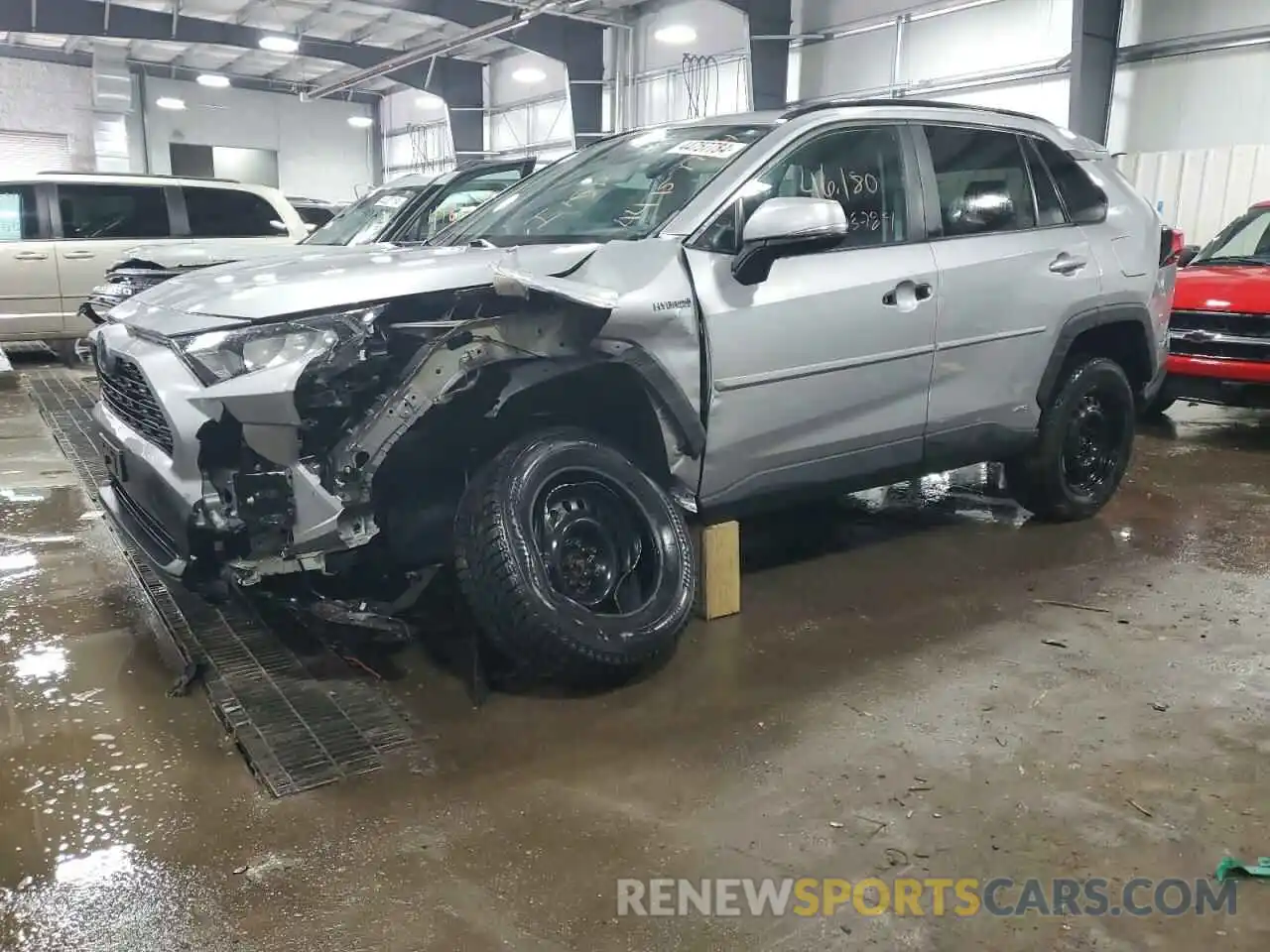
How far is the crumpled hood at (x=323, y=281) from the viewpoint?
2719mm

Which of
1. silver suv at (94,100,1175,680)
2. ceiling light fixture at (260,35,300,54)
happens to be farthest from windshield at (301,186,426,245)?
ceiling light fixture at (260,35,300,54)

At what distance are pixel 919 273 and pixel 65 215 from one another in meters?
8.70

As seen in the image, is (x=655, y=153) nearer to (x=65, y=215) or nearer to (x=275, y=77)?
(x=65, y=215)

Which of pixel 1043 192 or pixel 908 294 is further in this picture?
pixel 1043 192

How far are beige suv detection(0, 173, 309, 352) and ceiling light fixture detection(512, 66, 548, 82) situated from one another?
30.3 ft

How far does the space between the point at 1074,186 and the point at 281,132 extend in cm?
2238

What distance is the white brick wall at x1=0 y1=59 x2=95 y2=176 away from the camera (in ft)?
63.8

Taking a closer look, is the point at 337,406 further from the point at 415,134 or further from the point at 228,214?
the point at 415,134

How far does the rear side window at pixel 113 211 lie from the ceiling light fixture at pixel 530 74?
976 cm

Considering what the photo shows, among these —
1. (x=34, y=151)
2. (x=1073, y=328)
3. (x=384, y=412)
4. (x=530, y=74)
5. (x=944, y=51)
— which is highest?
(x=530, y=74)

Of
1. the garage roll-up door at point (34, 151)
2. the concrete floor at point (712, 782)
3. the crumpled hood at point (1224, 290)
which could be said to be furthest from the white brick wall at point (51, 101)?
the crumpled hood at point (1224, 290)

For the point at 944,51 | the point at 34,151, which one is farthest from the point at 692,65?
the point at 34,151

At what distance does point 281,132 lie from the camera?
→ 23219 millimetres

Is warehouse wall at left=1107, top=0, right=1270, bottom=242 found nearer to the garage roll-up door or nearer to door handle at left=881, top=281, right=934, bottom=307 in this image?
door handle at left=881, top=281, right=934, bottom=307
